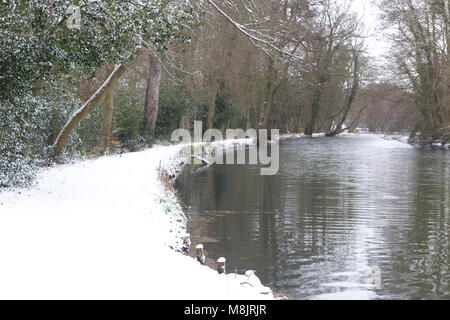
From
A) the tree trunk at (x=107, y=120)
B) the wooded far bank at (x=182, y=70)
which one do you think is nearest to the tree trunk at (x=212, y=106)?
the wooded far bank at (x=182, y=70)

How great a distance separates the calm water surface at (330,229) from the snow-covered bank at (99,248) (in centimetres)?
103

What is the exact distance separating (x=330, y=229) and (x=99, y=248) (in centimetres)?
477

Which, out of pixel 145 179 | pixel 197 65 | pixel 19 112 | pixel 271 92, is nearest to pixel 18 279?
pixel 19 112

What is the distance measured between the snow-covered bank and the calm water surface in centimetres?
103

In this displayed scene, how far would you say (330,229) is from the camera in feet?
31.8

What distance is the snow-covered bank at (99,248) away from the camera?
5.07 m

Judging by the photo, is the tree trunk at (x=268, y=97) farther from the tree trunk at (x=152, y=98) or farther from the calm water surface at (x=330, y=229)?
the calm water surface at (x=330, y=229)

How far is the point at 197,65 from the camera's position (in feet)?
93.9

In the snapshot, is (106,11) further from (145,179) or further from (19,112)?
(145,179)

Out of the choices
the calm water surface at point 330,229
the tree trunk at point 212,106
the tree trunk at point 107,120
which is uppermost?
the tree trunk at point 212,106

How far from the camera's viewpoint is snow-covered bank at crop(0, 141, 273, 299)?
5.07 metres

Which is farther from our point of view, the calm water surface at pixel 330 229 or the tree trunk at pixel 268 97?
the tree trunk at pixel 268 97

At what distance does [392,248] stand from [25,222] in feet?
18.0

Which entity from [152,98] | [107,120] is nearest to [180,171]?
[107,120]
